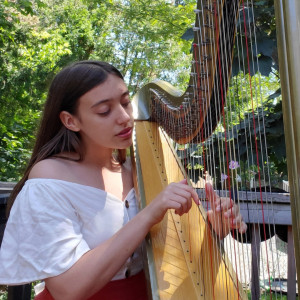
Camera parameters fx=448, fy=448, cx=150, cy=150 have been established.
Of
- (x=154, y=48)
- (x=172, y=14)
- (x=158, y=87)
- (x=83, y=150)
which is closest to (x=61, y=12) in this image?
(x=154, y=48)

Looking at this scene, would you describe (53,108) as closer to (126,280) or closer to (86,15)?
(126,280)

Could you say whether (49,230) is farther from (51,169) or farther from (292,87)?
(292,87)

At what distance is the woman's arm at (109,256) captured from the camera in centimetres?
130

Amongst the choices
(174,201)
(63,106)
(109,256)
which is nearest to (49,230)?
(109,256)

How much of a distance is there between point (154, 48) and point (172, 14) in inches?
176

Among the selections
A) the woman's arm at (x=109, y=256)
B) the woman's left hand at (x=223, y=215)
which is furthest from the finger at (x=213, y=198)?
the woman's arm at (x=109, y=256)

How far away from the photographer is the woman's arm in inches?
51.0

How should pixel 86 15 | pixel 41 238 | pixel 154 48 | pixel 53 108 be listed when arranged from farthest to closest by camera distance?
1. pixel 86 15
2. pixel 154 48
3. pixel 53 108
4. pixel 41 238

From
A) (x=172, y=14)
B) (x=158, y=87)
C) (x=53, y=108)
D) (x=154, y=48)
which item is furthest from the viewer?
(x=154, y=48)

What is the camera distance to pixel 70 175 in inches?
62.2

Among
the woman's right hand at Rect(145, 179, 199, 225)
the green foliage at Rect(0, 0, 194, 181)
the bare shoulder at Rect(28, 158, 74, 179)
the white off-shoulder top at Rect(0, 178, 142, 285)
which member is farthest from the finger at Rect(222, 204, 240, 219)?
the green foliage at Rect(0, 0, 194, 181)

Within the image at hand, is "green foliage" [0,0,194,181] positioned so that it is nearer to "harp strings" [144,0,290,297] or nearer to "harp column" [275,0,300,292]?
"harp strings" [144,0,290,297]

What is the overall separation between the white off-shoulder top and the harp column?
2.89 feet

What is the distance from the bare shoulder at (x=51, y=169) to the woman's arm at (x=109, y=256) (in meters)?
0.32
